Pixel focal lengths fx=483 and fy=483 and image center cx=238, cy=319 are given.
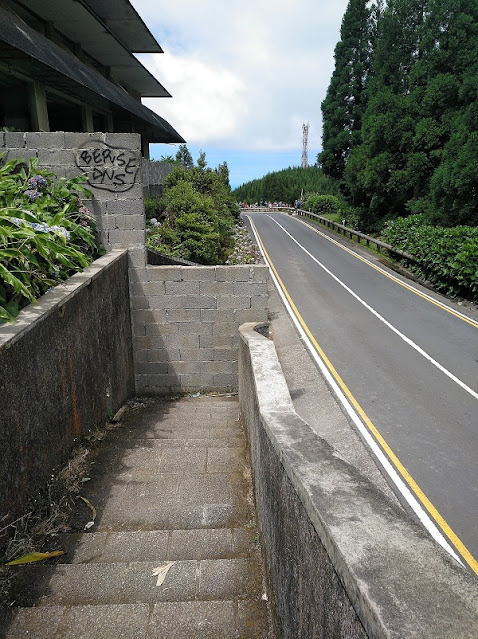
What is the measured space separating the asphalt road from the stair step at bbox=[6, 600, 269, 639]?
4158 millimetres

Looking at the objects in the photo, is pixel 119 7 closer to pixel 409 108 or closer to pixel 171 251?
pixel 171 251

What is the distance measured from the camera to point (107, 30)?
59.5 feet

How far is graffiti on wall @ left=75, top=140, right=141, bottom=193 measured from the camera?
750 centimetres

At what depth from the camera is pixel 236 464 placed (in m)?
5.32

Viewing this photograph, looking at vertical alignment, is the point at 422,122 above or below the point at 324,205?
above

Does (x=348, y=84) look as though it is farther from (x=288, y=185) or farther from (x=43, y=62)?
(x=288, y=185)

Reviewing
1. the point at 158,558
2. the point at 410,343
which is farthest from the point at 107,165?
the point at 410,343

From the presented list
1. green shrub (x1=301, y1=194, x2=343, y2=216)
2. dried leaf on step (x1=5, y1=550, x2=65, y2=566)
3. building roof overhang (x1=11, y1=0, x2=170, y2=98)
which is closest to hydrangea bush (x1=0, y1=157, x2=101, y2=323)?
dried leaf on step (x1=5, y1=550, x2=65, y2=566)

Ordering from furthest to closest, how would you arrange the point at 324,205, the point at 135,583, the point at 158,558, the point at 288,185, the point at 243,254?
the point at 288,185 < the point at 324,205 < the point at 243,254 < the point at 158,558 < the point at 135,583

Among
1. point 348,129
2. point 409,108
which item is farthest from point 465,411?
point 348,129

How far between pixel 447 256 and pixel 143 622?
20.0m

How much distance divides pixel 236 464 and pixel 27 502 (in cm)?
226

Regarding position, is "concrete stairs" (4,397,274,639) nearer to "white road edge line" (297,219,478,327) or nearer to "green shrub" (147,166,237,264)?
"green shrub" (147,166,237,264)

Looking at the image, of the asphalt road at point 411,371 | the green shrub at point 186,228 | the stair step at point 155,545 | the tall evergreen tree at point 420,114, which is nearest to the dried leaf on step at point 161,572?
the stair step at point 155,545
